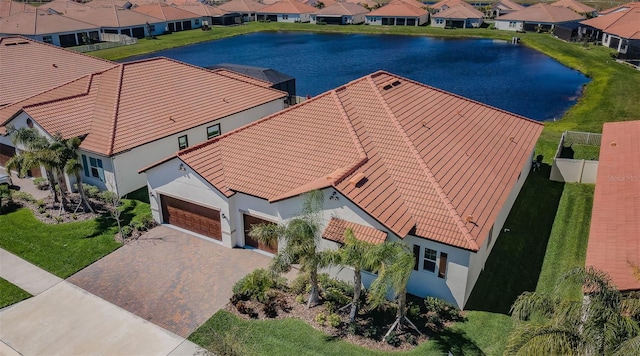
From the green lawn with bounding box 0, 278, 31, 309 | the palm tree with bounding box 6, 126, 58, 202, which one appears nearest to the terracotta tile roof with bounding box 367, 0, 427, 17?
the palm tree with bounding box 6, 126, 58, 202

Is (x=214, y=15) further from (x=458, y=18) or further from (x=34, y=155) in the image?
(x=34, y=155)

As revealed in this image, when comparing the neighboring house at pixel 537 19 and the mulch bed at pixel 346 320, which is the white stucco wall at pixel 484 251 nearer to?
the mulch bed at pixel 346 320

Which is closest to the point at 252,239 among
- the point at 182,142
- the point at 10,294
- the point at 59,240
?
the point at 59,240

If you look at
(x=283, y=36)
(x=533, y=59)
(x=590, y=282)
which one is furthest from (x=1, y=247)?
(x=283, y=36)

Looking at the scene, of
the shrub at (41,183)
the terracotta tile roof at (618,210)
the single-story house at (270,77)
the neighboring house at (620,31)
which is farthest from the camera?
the neighboring house at (620,31)

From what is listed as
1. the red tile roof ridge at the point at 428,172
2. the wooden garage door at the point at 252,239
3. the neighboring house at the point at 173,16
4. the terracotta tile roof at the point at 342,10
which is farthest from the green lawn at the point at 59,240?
the terracotta tile roof at the point at 342,10

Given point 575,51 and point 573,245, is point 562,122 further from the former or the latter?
point 575,51

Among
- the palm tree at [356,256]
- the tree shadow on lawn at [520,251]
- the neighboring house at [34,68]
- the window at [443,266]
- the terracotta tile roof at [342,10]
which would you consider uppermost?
the terracotta tile roof at [342,10]
